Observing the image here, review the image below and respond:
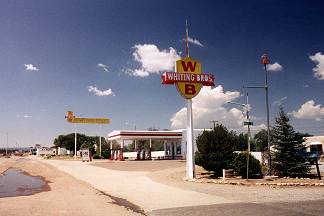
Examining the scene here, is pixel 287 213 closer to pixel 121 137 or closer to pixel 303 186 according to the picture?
pixel 303 186

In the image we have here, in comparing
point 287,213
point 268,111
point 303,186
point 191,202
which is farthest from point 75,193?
point 268,111

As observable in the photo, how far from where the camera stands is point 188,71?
24.7 meters

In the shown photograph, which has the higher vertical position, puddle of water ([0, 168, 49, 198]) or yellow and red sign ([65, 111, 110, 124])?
yellow and red sign ([65, 111, 110, 124])

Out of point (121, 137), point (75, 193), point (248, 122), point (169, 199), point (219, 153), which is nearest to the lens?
point (169, 199)

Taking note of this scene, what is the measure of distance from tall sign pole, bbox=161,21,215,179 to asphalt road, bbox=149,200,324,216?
35.8 ft

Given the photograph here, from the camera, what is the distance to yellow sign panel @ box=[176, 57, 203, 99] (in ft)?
79.9

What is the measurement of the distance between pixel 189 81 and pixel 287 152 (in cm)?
779

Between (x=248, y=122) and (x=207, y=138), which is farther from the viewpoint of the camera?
(x=207, y=138)

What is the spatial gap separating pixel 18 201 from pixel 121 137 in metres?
43.6

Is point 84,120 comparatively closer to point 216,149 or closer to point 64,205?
point 216,149

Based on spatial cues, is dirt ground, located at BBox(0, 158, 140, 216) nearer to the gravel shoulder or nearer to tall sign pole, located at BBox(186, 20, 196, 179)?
the gravel shoulder

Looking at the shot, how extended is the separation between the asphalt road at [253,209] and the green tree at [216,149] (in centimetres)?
1074

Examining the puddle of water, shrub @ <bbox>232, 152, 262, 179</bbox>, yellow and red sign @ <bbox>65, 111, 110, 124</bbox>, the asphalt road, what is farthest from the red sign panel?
yellow and red sign @ <bbox>65, 111, 110, 124</bbox>

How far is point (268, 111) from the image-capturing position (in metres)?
24.6
